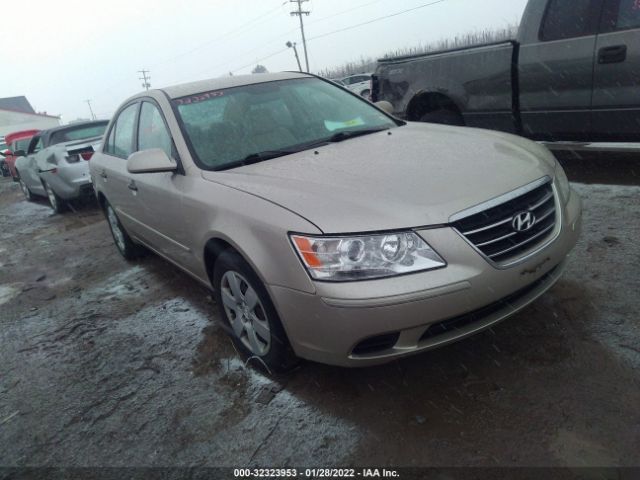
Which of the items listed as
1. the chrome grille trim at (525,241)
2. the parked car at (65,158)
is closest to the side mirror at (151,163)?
the chrome grille trim at (525,241)

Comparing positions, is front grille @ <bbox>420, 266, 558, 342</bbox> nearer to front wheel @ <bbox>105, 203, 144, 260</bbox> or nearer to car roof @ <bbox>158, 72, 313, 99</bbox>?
car roof @ <bbox>158, 72, 313, 99</bbox>

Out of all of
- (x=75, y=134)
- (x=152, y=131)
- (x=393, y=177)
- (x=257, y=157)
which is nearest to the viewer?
(x=393, y=177)

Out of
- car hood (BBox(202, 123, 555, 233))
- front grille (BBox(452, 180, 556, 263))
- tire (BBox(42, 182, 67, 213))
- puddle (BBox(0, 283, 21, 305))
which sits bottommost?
puddle (BBox(0, 283, 21, 305))

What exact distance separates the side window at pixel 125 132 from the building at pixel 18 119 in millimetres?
60399

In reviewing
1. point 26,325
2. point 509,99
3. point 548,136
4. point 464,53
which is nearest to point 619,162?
point 548,136

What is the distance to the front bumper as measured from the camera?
1928mm

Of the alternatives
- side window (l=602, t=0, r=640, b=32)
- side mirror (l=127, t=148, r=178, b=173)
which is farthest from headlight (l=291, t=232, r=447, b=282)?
side window (l=602, t=0, r=640, b=32)

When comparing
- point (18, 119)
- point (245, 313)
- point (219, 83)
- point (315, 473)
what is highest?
point (18, 119)

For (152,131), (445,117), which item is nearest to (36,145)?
(152,131)

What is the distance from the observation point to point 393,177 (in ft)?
7.50

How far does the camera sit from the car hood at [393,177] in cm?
203

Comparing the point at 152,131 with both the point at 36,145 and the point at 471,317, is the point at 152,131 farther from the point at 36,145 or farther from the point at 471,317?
the point at 36,145

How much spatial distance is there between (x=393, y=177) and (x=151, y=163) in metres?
1.48

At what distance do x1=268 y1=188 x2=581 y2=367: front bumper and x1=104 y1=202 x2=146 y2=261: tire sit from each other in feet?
10.2
